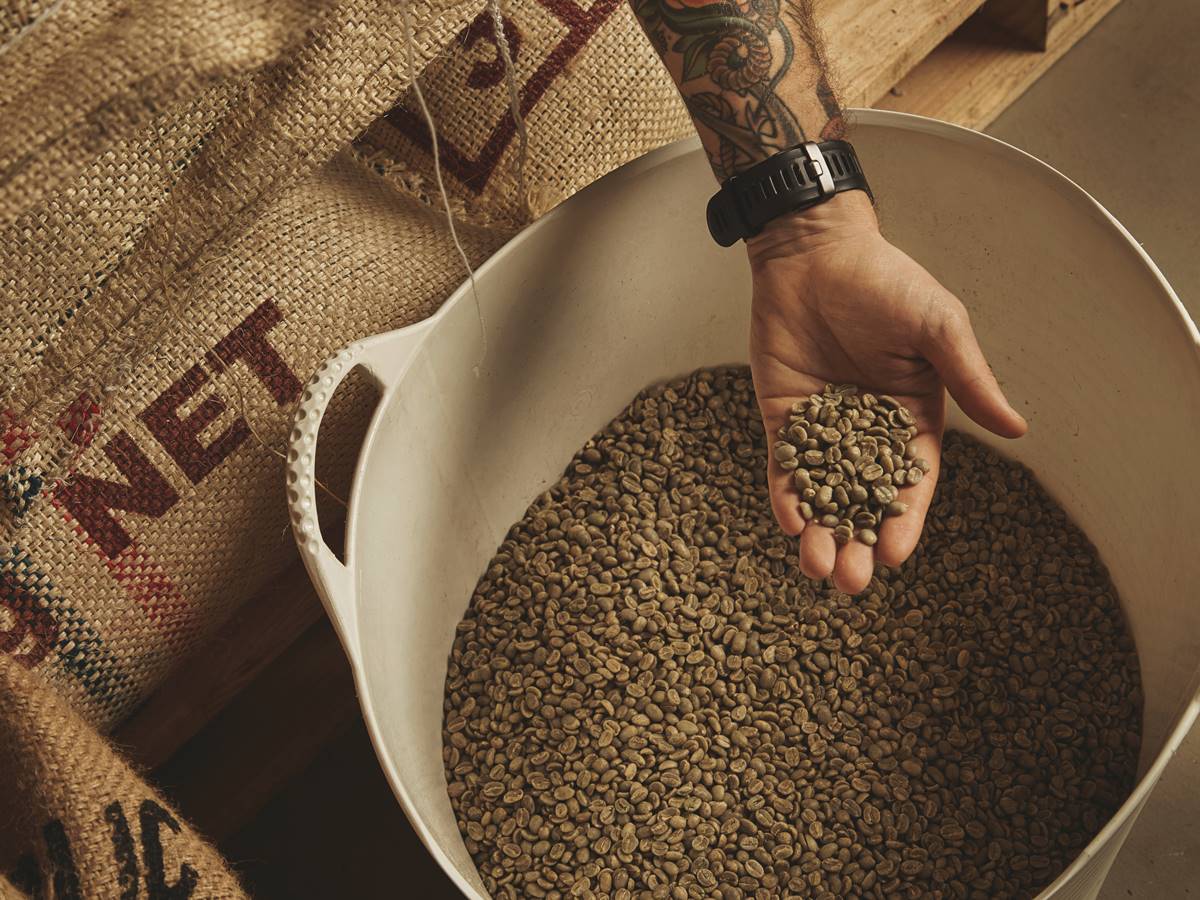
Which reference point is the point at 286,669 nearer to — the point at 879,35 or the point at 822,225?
the point at 822,225

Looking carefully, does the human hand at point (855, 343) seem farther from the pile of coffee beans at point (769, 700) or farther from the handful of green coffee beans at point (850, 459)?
the pile of coffee beans at point (769, 700)

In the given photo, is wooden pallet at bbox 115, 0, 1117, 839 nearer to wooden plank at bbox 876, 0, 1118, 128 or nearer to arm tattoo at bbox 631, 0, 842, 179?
wooden plank at bbox 876, 0, 1118, 128

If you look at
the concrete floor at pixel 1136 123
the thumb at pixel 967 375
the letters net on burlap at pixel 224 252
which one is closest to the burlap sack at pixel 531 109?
the letters net on burlap at pixel 224 252

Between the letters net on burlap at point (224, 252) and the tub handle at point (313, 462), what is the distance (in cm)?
19

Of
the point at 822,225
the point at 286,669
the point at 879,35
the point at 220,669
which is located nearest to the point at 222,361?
the point at 220,669

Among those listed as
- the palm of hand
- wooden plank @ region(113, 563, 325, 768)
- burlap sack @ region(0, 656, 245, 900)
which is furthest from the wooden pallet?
the palm of hand

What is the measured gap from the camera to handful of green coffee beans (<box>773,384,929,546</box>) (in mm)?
1038

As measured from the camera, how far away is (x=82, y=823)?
0.90 meters

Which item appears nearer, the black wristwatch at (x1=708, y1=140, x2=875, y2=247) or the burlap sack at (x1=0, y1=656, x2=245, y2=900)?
the burlap sack at (x1=0, y1=656, x2=245, y2=900)

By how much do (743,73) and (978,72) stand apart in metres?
0.92

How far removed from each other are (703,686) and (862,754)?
0.18 meters

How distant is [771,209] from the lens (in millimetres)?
1098

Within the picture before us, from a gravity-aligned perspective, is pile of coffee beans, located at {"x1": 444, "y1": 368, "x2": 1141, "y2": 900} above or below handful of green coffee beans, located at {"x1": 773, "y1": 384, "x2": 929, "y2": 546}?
below

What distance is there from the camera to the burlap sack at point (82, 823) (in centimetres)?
88
